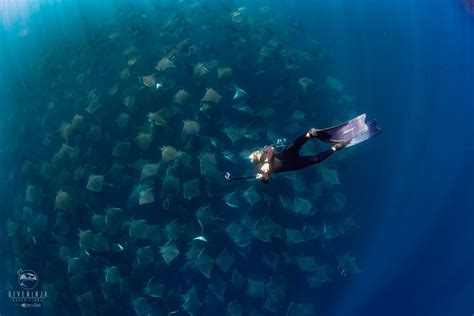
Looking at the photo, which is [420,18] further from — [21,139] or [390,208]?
[21,139]

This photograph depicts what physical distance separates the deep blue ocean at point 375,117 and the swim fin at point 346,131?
223 centimetres

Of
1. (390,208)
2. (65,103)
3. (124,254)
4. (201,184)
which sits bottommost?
(390,208)

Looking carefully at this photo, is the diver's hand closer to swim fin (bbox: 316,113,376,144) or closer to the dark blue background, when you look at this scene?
swim fin (bbox: 316,113,376,144)

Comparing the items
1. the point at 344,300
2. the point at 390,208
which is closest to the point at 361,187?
the point at 390,208

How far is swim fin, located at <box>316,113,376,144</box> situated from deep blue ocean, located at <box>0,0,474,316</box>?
2.23 metres

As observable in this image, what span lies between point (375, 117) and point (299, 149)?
5.84 metres

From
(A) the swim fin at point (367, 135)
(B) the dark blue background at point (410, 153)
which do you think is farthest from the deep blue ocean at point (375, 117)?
(A) the swim fin at point (367, 135)

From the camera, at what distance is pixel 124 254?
6152mm

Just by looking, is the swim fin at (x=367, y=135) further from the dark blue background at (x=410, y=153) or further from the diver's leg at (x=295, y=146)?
the dark blue background at (x=410, y=153)

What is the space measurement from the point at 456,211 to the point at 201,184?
22.7 ft

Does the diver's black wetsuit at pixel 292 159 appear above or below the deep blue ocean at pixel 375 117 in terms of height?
above

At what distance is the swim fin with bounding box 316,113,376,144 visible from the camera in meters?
4.13

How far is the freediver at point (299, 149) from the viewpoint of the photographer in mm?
3811

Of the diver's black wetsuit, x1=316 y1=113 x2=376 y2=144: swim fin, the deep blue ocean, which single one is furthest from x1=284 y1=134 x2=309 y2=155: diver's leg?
the deep blue ocean
